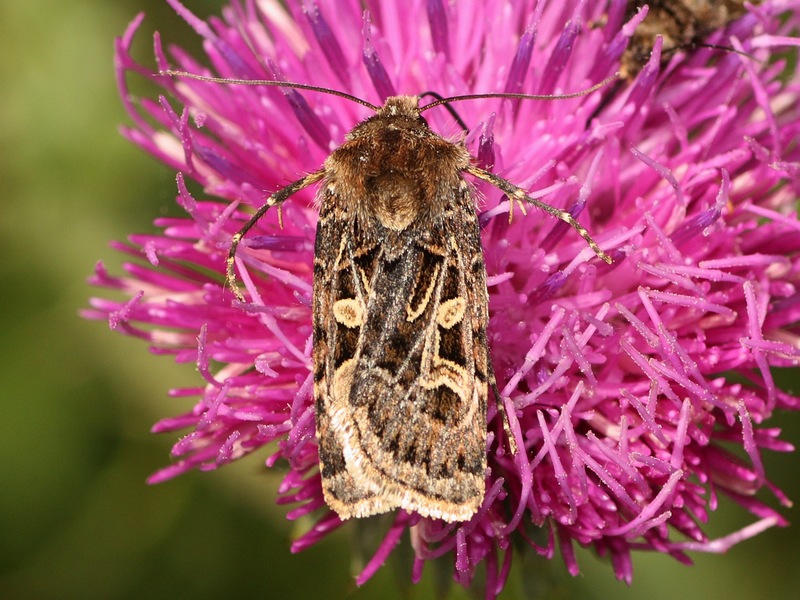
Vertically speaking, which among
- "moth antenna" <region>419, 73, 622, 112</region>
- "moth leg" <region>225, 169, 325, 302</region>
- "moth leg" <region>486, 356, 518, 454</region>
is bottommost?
"moth leg" <region>486, 356, 518, 454</region>

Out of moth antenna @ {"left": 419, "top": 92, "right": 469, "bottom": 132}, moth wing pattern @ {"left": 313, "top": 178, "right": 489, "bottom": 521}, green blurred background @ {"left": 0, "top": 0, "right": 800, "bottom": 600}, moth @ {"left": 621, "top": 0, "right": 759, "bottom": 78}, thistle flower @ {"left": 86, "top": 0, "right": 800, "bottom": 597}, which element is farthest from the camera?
green blurred background @ {"left": 0, "top": 0, "right": 800, "bottom": 600}

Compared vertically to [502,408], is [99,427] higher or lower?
higher

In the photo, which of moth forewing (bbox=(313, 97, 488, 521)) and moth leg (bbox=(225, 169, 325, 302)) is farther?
moth leg (bbox=(225, 169, 325, 302))

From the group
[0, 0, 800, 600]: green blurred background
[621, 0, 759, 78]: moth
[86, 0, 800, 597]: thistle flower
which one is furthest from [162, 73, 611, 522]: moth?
[0, 0, 800, 600]: green blurred background

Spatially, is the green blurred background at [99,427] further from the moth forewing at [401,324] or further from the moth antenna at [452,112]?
the moth antenna at [452,112]

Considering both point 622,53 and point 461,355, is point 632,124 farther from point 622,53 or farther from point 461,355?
point 461,355

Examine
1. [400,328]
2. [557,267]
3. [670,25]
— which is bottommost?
[400,328]

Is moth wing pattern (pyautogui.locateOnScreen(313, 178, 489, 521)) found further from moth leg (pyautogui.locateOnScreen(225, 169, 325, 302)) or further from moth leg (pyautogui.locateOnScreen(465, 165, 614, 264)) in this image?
moth leg (pyautogui.locateOnScreen(225, 169, 325, 302))

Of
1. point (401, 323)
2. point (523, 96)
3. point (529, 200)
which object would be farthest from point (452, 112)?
point (401, 323)

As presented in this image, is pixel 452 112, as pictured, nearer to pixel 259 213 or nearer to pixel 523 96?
pixel 523 96
